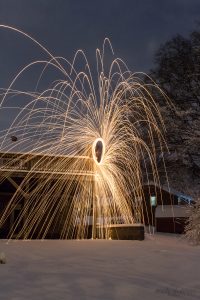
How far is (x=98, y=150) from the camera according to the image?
47.6 ft

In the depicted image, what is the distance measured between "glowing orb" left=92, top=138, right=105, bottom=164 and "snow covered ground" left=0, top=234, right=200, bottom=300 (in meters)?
3.20

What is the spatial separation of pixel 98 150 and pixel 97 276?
640 cm

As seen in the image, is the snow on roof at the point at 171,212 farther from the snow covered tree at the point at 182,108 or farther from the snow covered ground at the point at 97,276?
the snow covered ground at the point at 97,276

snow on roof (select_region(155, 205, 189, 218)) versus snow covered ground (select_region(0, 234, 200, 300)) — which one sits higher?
snow on roof (select_region(155, 205, 189, 218))

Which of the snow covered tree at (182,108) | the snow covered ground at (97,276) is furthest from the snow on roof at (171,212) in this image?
the snow covered ground at (97,276)

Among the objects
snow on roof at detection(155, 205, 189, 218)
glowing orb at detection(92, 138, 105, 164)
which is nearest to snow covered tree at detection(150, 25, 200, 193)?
snow on roof at detection(155, 205, 189, 218)

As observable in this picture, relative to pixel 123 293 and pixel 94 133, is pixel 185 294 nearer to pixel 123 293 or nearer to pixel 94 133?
pixel 123 293

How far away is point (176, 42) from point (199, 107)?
4211 mm

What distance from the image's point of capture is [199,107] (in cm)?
2577

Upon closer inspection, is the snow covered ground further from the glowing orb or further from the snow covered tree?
the snow covered tree

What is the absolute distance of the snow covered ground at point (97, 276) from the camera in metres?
6.94

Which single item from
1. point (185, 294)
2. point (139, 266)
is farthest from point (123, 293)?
point (139, 266)

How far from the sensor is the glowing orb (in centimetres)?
1440

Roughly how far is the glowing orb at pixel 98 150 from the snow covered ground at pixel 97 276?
3202 millimetres
